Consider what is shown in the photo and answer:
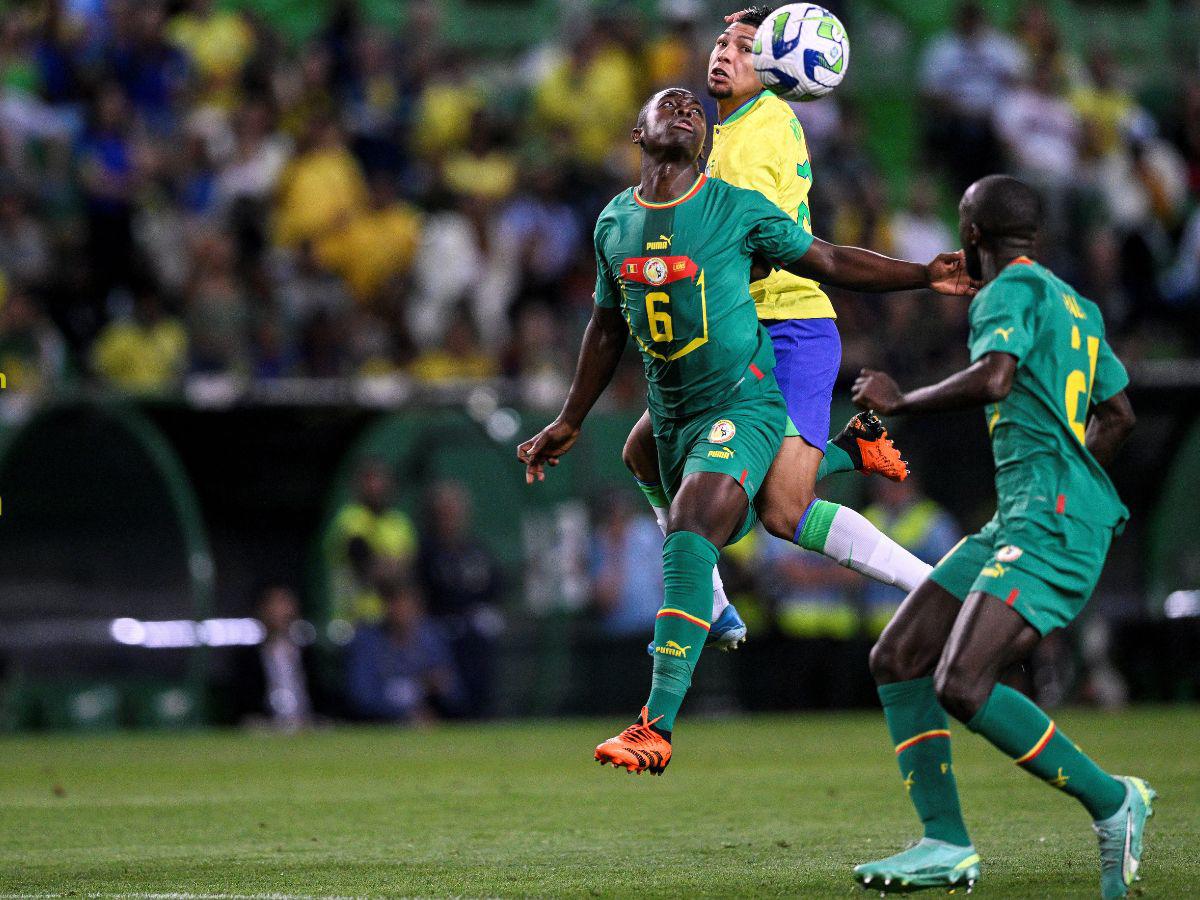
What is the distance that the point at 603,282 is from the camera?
7012 mm

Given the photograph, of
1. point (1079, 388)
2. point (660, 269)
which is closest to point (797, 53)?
point (660, 269)

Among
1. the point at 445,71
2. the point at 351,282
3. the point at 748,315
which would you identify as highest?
the point at 445,71

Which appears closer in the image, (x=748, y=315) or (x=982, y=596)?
(x=982, y=596)

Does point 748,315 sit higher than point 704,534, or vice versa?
point 748,315

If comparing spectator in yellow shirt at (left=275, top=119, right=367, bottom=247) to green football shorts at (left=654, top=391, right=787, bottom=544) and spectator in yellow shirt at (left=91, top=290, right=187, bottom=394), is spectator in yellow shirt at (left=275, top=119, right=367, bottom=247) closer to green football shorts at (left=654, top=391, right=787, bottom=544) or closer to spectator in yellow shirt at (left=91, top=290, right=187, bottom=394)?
spectator in yellow shirt at (left=91, top=290, right=187, bottom=394)

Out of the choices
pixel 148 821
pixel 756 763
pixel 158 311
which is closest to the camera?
pixel 148 821

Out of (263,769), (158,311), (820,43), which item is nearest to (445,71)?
(158,311)

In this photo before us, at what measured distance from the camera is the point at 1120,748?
1039cm

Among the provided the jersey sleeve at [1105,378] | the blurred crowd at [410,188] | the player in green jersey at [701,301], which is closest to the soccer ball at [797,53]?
the player in green jersey at [701,301]

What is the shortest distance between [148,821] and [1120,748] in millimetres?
5232

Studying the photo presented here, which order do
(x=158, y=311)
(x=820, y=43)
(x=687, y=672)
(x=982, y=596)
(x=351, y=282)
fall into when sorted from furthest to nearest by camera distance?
(x=351, y=282)
(x=158, y=311)
(x=820, y=43)
(x=687, y=672)
(x=982, y=596)

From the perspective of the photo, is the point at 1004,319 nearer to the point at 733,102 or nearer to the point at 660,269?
the point at 660,269

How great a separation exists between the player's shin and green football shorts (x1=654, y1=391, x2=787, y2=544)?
10.0 inches

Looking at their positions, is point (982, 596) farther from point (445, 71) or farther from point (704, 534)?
point (445, 71)
